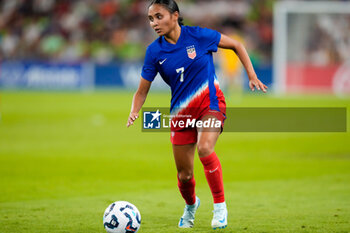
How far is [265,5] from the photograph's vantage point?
28.6 meters

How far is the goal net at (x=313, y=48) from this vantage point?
22.6 metres

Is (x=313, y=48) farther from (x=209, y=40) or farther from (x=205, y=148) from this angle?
(x=205, y=148)

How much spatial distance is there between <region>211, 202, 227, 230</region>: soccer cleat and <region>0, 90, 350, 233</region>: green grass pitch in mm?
121

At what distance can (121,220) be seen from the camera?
516cm

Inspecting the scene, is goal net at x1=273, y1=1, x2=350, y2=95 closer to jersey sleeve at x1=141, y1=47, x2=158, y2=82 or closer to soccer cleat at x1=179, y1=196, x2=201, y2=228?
soccer cleat at x1=179, y1=196, x2=201, y2=228

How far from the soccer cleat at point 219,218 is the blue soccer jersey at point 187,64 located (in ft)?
2.95

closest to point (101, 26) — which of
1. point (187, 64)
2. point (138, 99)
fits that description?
point (138, 99)

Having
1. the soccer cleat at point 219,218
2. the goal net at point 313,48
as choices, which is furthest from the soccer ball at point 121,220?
the goal net at point 313,48

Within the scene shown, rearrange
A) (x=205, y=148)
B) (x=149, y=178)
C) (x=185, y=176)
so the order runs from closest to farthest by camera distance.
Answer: (x=205, y=148) → (x=185, y=176) → (x=149, y=178)

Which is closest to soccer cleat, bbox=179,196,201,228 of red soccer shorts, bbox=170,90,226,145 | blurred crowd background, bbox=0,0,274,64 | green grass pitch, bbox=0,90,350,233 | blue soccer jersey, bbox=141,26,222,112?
green grass pitch, bbox=0,90,350,233

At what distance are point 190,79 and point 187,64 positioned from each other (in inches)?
5.7

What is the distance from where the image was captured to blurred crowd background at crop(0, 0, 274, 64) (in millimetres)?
28391

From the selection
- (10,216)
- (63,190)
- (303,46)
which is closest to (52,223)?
(10,216)

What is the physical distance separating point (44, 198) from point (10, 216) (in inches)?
47.2
